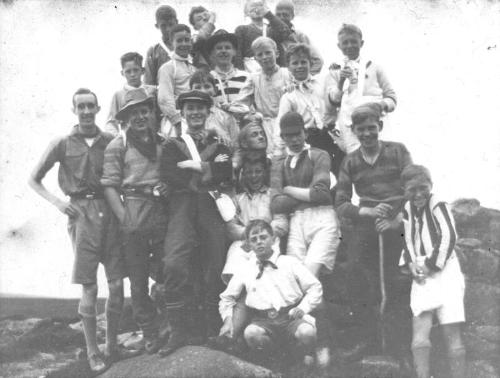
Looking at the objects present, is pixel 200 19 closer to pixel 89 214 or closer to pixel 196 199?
pixel 196 199

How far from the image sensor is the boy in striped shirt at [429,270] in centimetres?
569

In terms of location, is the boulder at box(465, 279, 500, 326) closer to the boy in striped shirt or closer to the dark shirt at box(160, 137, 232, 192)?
the boy in striped shirt

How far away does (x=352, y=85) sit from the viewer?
6.62 m

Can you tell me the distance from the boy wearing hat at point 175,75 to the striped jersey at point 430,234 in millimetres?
2636

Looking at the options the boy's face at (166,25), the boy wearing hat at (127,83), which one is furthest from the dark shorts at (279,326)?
the boy's face at (166,25)

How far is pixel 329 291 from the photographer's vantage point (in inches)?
243

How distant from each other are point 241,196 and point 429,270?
6.53 feet

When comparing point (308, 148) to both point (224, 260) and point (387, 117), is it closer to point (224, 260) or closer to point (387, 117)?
point (387, 117)

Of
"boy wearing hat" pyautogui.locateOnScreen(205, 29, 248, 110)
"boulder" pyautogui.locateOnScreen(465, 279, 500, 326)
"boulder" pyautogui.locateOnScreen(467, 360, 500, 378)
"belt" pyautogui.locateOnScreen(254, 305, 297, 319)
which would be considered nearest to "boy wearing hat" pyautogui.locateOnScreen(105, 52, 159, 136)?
"boy wearing hat" pyautogui.locateOnScreen(205, 29, 248, 110)

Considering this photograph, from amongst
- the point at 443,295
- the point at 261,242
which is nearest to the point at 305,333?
the point at 261,242

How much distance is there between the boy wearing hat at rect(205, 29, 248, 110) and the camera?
6926mm

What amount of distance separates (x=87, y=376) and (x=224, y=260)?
177 cm

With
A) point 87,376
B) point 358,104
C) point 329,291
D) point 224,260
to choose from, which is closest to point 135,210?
point 224,260

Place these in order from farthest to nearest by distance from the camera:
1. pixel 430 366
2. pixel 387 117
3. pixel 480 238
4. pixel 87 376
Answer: pixel 480 238, pixel 387 117, pixel 87 376, pixel 430 366
